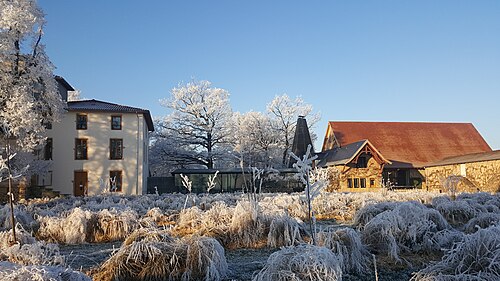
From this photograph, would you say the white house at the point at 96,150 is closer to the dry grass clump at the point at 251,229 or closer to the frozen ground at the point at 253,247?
the frozen ground at the point at 253,247

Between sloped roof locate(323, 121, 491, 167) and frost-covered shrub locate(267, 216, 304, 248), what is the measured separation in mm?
26252

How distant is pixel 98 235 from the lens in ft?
26.7

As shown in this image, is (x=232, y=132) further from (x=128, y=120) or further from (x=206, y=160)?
(x=128, y=120)

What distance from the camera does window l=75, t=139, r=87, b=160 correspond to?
2675 centimetres

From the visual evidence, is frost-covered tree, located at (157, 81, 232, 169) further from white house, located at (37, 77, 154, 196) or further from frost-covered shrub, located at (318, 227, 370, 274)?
frost-covered shrub, located at (318, 227, 370, 274)

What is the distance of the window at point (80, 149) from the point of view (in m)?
26.8

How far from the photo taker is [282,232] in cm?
695

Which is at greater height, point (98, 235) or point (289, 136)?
point (289, 136)

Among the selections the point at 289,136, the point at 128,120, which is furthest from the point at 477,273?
the point at 289,136

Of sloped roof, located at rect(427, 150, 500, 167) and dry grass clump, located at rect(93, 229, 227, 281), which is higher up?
sloped roof, located at rect(427, 150, 500, 167)

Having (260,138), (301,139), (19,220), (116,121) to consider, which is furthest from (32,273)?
(260,138)

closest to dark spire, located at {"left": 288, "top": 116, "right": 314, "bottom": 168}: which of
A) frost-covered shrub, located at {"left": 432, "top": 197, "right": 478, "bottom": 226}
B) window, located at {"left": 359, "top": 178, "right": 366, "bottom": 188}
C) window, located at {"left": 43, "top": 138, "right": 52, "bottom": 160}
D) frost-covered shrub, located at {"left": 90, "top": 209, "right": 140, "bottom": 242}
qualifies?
window, located at {"left": 359, "top": 178, "right": 366, "bottom": 188}

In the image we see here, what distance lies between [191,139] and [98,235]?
28.2 metres

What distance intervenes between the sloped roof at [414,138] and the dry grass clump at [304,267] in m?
29.4
